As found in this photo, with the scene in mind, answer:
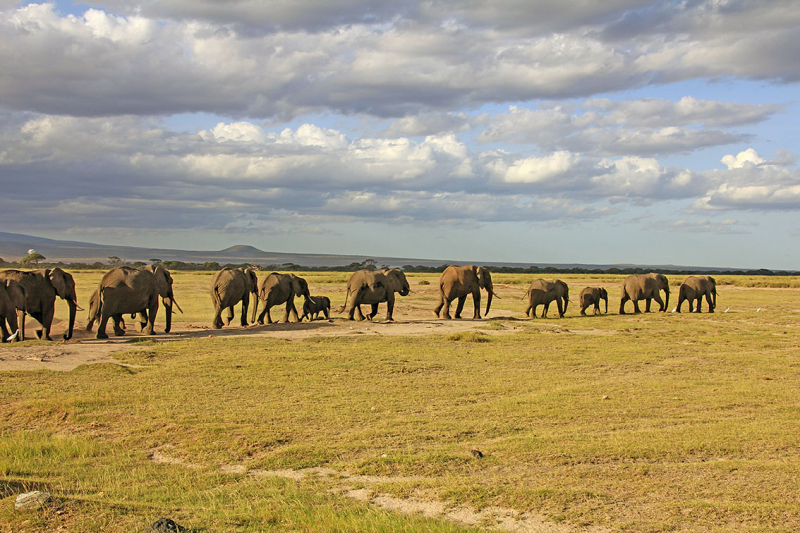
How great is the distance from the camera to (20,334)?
20281mm

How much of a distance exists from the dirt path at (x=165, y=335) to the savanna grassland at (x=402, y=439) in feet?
4.33

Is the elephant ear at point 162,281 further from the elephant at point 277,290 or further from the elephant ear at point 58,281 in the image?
the elephant at point 277,290

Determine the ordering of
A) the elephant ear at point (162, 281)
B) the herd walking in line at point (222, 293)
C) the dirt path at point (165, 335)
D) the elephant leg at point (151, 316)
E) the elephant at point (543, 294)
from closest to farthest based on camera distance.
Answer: the dirt path at point (165, 335) → the herd walking in line at point (222, 293) → the elephant leg at point (151, 316) → the elephant ear at point (162, 281) → the elephant at point (543, 294)

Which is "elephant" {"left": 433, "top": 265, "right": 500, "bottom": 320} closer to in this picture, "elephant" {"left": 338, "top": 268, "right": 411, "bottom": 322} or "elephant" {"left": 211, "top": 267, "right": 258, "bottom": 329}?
"elephant" {"left": 338, "top": 268, "right": 411, "bottom": 322}

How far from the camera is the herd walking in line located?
66.5ft

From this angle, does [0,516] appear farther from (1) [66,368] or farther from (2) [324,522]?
(1) [66,368]

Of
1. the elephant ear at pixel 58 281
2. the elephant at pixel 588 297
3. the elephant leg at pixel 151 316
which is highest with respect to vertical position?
the elephant ear at pixel 58 281

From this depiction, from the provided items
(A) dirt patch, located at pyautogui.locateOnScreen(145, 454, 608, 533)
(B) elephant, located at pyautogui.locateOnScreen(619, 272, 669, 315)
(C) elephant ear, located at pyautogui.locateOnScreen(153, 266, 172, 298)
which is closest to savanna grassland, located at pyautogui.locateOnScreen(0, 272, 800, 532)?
(A) dirt patch, located at pyautogui.locateOnScreen(145, 454, 608, 533)

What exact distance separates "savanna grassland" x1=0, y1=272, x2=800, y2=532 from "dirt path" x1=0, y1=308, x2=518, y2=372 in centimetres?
132

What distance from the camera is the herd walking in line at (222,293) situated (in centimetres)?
2027

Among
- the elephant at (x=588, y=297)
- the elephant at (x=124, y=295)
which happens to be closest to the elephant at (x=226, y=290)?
the elephant at (x=124, y=295)

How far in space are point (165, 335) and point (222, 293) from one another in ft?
10.1

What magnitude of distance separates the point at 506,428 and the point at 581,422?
1.33 meters

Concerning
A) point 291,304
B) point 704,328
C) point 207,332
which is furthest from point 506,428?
point 704,328
